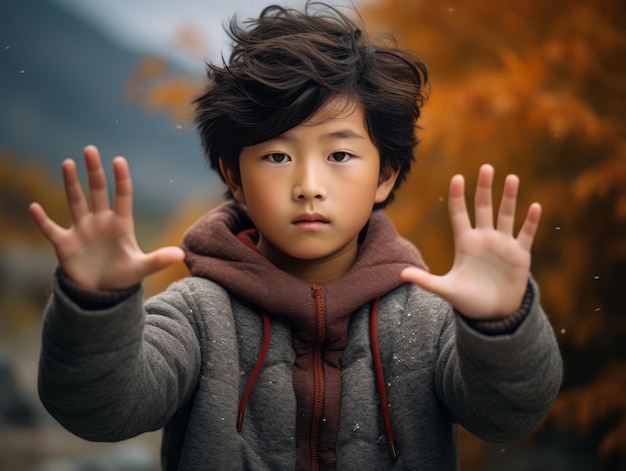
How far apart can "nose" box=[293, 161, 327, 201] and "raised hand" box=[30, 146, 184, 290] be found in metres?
0.48

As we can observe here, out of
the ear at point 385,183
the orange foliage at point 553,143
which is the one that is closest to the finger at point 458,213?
the ear at point 385,183

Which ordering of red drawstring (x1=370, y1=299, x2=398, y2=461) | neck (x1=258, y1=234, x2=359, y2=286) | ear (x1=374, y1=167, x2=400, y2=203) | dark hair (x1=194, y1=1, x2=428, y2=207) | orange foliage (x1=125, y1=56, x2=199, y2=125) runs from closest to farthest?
red drawstring (x1=370, y1=299, x2=398, y2=461) → dark hair (x1=194, y1=1, x2=428, y2=207) → neck (x1=258, y1=234, x2=359, y2=286) → ear (x1=374, y1=167, x2=400, y2=203) → orange foliage (x1=125, y1=56, x2=199, y2=125)

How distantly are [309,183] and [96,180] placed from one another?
0.56m

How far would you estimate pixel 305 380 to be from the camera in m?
2.00

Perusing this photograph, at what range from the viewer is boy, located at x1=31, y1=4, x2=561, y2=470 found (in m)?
1.62

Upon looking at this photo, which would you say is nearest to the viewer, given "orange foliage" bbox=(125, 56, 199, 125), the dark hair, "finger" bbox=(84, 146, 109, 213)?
"finger" bbox=(84, 146, 109, 213)

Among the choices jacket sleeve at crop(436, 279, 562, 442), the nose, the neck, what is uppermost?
the nose

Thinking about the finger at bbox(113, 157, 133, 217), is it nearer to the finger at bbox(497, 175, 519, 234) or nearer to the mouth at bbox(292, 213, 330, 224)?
the mouth at bbox(292, 213, 330, 224)

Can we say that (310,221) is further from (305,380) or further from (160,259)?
(160,259)

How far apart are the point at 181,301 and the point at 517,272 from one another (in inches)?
32.8

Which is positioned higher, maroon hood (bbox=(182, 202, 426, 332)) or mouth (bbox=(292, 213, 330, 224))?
mouth (bbox=(292, 213, 330, 224))

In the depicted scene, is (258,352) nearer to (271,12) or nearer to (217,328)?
(217,328)

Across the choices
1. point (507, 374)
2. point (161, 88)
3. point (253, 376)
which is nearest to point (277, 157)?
point (253, 376)

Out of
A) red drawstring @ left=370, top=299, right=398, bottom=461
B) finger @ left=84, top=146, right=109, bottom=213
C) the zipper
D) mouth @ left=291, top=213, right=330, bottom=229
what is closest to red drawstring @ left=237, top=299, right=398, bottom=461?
red drawstring @ left=370, top=299, right=398, bottom=461
